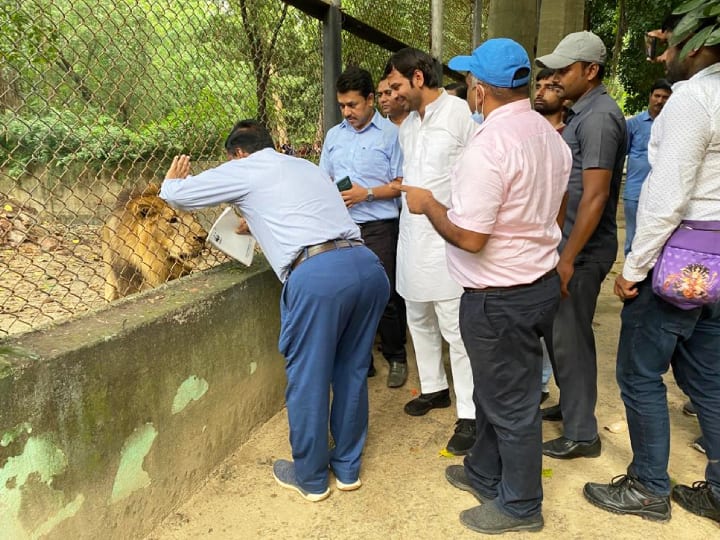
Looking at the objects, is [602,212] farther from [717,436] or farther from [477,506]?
[477,506]

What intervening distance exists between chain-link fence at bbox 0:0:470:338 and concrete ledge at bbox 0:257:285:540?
47 centimetres

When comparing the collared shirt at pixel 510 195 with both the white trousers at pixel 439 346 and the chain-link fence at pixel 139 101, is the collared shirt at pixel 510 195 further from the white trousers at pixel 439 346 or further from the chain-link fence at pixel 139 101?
the chain-link fence at pixel 139 101

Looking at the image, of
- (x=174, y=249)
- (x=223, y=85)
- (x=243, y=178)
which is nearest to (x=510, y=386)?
(x=243, y=178)

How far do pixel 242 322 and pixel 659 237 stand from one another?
1877 millimetres

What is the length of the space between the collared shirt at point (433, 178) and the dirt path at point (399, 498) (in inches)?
31.6

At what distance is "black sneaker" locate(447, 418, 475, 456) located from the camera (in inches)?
116

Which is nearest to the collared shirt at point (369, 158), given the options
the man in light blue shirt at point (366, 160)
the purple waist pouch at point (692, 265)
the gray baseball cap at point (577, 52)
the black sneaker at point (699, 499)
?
the man in light blue shirt at point (366, 160)

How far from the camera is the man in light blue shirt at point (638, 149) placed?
420 centimetres

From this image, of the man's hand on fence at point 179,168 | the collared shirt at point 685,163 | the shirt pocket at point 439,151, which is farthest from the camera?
the shirt pocket at point 439,151

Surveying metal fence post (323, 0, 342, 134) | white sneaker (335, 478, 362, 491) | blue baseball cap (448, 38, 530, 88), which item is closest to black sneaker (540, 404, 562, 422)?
white sneaker (335, 478, 362, 491)

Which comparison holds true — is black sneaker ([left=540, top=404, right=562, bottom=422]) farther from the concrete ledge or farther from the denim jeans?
the concrete ledge

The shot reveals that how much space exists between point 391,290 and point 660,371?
70.9 inches

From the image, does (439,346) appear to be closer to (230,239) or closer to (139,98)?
(230,239)

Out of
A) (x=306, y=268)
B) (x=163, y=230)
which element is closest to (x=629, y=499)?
(x=306, y=268)
